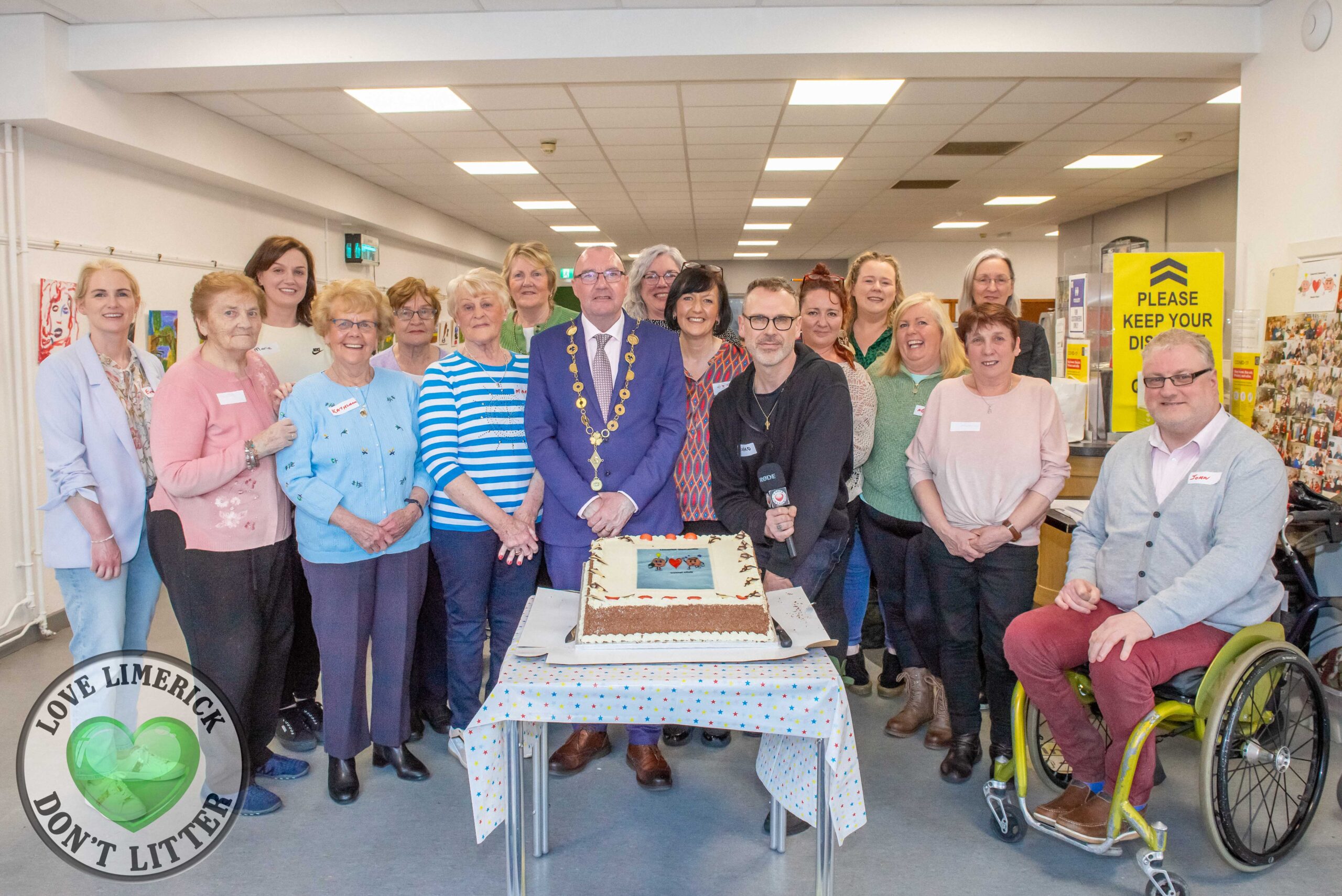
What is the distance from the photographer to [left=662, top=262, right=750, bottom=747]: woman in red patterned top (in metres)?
2.87

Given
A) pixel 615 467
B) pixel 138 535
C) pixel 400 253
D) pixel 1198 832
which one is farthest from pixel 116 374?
pixel 400 253

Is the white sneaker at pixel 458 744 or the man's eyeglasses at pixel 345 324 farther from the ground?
the man's eyeglasses at pixel 345 324

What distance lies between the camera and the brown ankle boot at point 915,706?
3268 mm

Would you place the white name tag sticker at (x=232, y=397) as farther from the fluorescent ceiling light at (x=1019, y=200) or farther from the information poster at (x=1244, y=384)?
the fluorescent ceiling light at (x=1019, y=200)

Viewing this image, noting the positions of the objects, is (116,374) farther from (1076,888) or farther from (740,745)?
(1076,888)

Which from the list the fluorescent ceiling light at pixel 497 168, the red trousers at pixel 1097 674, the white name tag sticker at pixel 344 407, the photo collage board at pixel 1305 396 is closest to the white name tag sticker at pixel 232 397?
the white name tag sticker at pixel 344 407

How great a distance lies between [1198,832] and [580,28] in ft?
14.5

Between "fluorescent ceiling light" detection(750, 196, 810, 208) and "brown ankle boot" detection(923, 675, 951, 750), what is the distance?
310 inches

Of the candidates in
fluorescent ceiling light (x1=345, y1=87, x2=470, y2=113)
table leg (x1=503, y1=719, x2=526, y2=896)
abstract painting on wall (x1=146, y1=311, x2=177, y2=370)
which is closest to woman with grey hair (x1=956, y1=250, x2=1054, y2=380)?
table leg (x1=503, y1=719, x2=526, y2=896)

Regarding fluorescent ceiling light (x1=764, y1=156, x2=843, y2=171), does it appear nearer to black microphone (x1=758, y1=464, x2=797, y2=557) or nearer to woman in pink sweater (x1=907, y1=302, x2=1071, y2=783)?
woman in pink sweater (x1=907, y1=302, x2=1071, y2=783)

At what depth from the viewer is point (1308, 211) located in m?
4.03

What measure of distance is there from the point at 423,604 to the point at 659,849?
126 cm

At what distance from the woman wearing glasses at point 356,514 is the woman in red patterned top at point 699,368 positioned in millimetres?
855

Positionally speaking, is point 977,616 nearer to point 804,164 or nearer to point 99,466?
point 99,466
